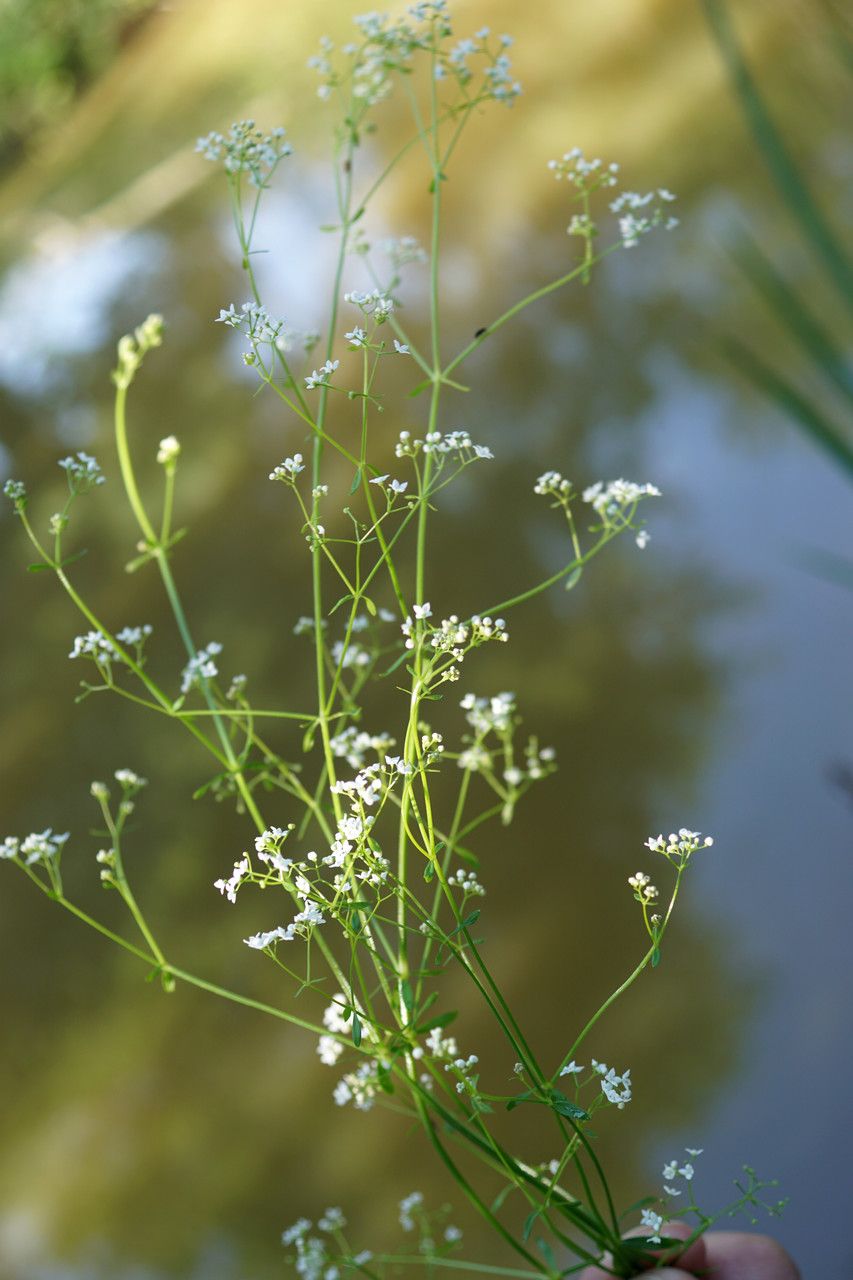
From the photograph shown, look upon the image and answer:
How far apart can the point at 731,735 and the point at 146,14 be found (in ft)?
12.6

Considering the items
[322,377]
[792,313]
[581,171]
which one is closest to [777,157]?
[792,313]

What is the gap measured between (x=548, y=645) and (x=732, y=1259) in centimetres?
121

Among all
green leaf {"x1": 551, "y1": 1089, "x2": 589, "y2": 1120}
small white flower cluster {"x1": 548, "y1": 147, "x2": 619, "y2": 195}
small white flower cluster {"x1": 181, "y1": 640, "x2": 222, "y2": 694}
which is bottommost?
green leaf {"x1": 551, "y1": 1089, "x2": 589, "y2": 1120}

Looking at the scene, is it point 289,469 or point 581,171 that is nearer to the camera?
point 289,469

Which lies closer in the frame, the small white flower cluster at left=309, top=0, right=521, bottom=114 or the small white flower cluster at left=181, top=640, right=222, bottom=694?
the small white flower cluster at left=181, top=640, right=222, bottom=694

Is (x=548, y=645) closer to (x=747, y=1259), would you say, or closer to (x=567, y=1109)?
(x=747, y=1259)

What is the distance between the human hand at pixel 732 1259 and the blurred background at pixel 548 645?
17.1 inches

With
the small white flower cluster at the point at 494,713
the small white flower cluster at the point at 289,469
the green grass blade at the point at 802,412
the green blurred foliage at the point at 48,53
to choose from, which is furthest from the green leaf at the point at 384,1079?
the green blurred foliage at the point at 48,53

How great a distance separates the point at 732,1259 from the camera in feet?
3.30

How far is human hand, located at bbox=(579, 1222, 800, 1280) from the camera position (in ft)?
3.19

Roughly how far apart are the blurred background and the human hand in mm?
435

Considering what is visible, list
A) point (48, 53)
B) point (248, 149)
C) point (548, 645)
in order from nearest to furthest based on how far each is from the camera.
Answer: point (248, 149), point (548, 645), point (48, 53)

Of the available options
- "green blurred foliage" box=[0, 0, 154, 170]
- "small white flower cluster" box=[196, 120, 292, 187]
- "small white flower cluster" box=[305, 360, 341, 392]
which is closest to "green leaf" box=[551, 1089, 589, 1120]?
"small white flower cluster" box=[305, 360, 341, 392]

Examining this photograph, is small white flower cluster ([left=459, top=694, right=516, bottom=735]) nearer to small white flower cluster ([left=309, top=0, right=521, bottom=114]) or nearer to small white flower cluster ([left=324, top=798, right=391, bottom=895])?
small white flower cluster ([left=324, top=798, right=391, bottom=895])
